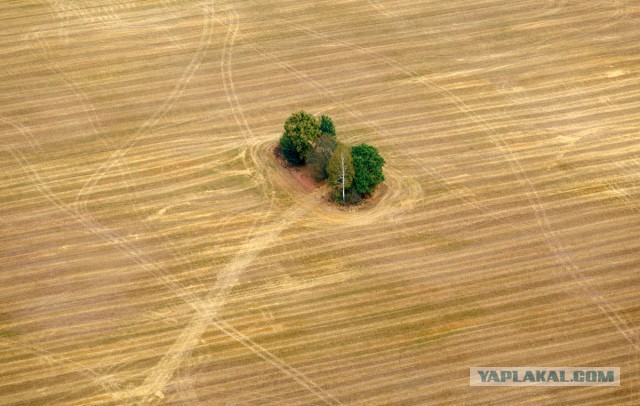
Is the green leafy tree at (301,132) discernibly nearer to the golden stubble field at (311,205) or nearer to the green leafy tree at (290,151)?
the green leafy tree at (290,151)

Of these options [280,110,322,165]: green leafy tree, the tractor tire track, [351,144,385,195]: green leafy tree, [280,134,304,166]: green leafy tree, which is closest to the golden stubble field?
the tractor tire track

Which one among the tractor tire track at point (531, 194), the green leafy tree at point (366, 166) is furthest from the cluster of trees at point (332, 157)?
the tractor tire track at point (531, 194)

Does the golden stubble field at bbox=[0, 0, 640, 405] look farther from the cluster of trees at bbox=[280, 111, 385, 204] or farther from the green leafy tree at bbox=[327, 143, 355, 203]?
the green leafy tree at bbox=[327, 143, 355, 203]

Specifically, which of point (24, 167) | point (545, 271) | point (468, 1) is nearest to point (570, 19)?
→ point (468, 1)

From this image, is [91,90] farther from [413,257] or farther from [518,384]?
[518,384]

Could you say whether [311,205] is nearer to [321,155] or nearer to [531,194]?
[321,155]

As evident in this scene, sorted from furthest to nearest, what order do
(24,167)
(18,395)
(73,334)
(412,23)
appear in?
(412,23), (24,167), (73,334), (18,395)

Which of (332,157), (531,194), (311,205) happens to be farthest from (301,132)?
(531,194)
